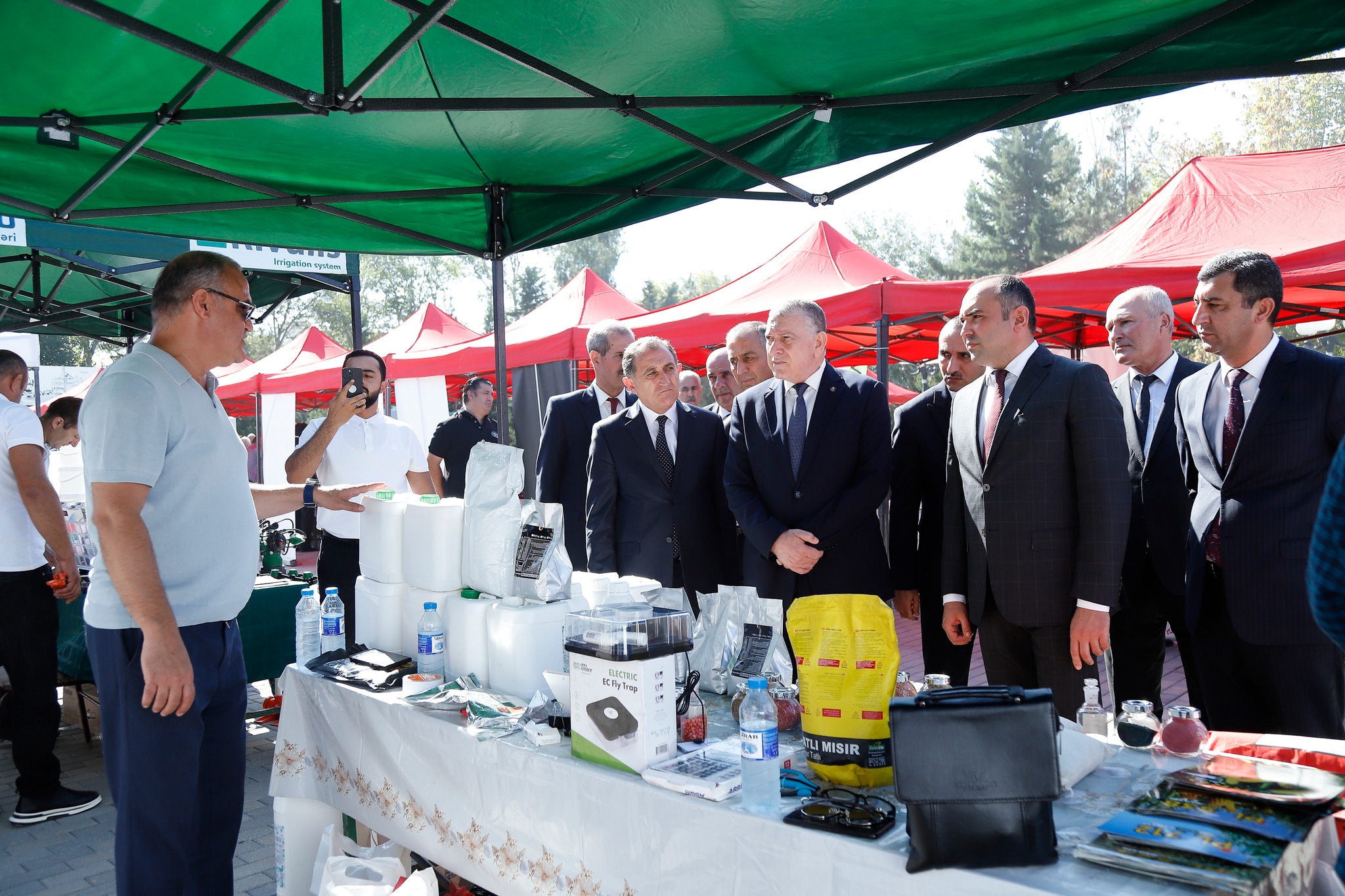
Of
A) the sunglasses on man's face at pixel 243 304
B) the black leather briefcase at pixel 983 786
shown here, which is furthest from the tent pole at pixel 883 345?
the black leather briefcase at pixel 983 786

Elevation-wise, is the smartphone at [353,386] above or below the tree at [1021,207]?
below

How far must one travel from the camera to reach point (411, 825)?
2076mm

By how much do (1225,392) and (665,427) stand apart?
6.10ft

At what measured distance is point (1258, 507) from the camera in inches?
92.9

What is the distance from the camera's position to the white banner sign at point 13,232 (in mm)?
4805

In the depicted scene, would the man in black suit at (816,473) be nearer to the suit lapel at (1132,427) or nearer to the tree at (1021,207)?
the suit lapel at (1132,427)

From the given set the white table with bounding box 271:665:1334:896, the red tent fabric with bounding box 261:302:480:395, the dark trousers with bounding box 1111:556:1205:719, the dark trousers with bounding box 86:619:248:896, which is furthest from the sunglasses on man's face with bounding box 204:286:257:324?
the red tent fabric with bounding box 261:302:480:395

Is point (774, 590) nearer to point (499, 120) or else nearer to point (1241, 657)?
point (1241, 657)

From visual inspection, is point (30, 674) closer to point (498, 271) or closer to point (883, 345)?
point (498, 271)

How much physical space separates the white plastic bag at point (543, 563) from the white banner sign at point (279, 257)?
4125 millimetres

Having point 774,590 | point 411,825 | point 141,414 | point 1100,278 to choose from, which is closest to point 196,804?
point 411,825

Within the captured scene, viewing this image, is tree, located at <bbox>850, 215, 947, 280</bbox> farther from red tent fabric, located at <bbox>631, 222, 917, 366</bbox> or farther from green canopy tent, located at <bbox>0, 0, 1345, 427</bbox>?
green canopy tent, located at <bbox>0, 0, 1345, 427</bbox>

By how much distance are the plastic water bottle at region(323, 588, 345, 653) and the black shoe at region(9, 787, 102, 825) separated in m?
1.80

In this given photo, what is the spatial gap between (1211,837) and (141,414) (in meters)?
2.18
